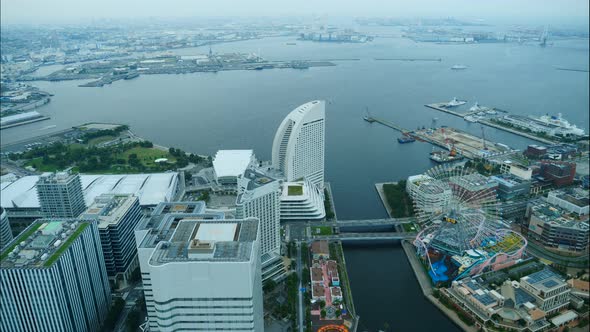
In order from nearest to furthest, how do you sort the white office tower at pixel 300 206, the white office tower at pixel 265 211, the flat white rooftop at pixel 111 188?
the white office tower at pixel 265 211 → the white office tower at pixel 300 206 → the flat white rooftop at pixel 111 188

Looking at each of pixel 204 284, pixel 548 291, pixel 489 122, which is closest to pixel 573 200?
pixel 548 291

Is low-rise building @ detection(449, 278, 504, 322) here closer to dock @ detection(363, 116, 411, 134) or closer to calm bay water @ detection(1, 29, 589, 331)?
calm bay water @ detection(1, 29, 589, 331)

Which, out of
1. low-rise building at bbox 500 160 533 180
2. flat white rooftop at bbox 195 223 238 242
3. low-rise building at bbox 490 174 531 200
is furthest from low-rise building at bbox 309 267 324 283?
low-rise building at bbox 500 160 533 180

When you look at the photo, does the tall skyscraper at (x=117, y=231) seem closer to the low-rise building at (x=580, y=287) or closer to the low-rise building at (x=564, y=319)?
the low-rise building at (x=564, y=319)

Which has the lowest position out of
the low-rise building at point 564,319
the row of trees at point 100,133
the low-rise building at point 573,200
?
the low-rise building at point 564,319

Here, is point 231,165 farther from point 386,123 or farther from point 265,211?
point 386,123

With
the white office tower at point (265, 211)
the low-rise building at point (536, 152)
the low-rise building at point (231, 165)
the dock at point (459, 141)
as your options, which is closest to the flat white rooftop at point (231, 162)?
the low-rise building at point (231, 165)

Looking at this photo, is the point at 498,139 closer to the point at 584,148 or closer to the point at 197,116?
the point at 584,148

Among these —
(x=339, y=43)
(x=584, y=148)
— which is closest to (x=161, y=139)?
(x=584, y=148)
